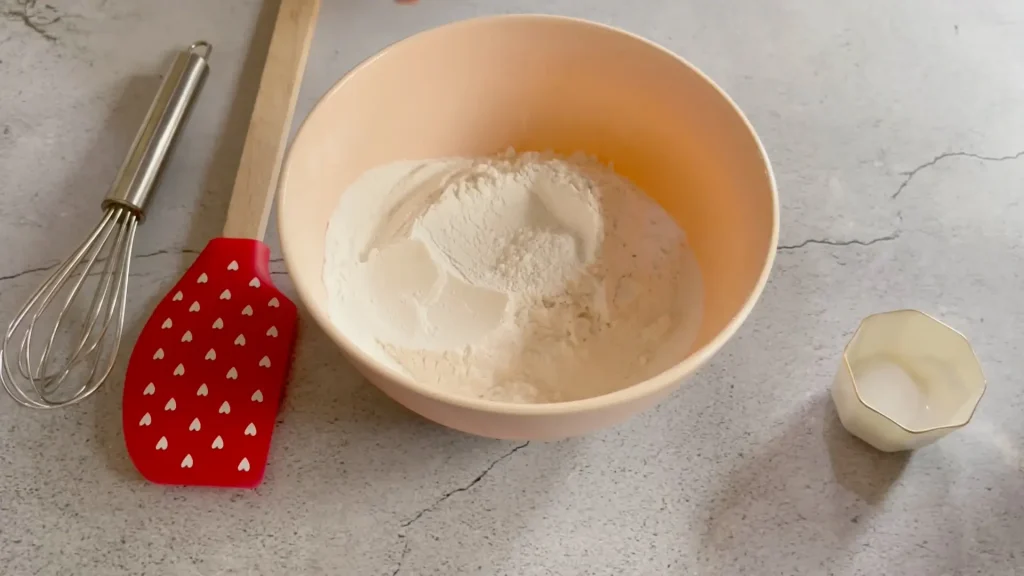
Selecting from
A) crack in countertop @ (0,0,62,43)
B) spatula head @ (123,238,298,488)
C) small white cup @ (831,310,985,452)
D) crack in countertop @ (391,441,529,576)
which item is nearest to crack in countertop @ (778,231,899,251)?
small white cup @ (831,310,985,452)

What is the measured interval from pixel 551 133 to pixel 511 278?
0.54ft

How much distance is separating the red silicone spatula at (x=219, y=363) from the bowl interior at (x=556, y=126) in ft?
0.31

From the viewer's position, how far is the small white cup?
552 mm

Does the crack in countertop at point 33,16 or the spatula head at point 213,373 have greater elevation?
the crack in countertop at point 33,16

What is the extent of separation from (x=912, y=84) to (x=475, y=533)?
0.67 m

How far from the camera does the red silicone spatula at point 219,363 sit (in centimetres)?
54

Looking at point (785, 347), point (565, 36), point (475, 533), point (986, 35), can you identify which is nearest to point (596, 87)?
point (565, 36)

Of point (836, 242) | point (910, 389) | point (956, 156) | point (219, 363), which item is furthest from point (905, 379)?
point (219, 363)

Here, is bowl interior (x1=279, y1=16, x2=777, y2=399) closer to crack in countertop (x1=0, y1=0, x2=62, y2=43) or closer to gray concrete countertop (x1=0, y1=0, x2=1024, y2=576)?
gray concrete countertop (x1=0, y1=0, x2=1024, y2=576)

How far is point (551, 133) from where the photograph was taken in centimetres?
68

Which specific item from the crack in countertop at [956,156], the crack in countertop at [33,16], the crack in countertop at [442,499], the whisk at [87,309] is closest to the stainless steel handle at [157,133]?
the whisk at [87,309]

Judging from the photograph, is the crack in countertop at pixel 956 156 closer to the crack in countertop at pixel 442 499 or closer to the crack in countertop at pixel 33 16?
the crack in countertop at pixel 442 499

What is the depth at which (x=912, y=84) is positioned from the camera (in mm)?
810

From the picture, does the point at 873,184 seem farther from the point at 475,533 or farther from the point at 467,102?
the point at 475,533
